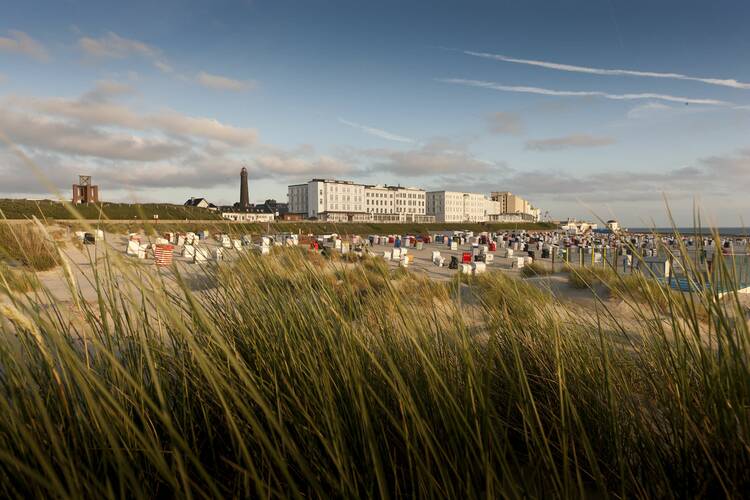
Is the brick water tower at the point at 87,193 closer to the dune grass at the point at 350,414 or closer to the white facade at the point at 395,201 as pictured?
the dune grass at the point at 350,414

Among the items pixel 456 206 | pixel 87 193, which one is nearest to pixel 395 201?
pixel 456 206

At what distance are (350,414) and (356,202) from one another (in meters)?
88.4

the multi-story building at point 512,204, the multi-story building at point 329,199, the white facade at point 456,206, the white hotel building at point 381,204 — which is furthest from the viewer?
the multi-story building at point 512,204

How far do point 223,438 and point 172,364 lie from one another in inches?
16.1

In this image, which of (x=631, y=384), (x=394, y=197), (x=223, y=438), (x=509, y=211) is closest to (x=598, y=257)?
(x=631, y=384)

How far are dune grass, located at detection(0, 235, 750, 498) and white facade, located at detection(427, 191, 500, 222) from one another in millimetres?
96912

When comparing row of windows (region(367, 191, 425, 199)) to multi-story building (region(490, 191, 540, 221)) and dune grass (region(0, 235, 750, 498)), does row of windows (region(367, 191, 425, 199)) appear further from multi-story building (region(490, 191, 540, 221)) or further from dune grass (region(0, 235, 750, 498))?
dune grass (region(0, 235, 750, 498))

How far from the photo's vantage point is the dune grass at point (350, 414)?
36.3 inches

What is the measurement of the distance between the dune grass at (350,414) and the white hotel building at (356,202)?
7564 centimetres

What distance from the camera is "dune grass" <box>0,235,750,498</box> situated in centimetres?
92

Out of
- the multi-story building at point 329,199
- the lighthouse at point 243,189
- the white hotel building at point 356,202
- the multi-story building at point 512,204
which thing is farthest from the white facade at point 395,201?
→ the multi-story building at point 512,204

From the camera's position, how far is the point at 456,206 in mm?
101500

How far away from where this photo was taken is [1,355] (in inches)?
49.6

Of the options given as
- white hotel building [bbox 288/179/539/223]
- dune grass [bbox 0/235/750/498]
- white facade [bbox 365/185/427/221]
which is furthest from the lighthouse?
dune grass [bbox 0/235/750/498]
